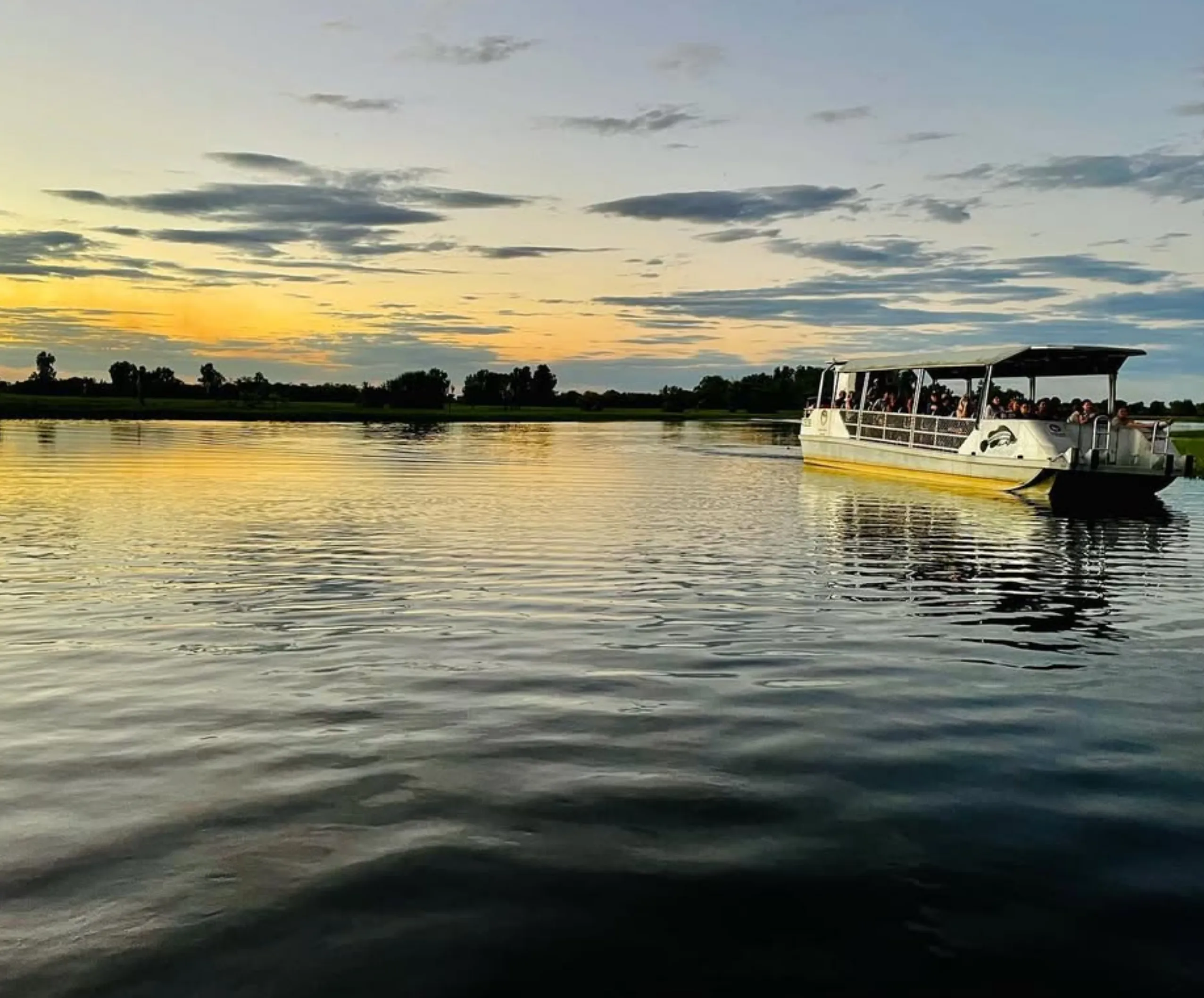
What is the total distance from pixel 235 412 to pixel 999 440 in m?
123

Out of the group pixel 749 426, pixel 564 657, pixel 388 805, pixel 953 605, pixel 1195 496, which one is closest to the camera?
pixel 388 805

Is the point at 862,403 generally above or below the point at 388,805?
above

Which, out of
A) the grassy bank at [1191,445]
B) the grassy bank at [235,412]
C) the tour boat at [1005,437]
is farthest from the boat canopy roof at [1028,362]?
the grassy bank at [235,412]

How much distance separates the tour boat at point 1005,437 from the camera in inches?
1405

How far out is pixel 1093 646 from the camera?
569 inches

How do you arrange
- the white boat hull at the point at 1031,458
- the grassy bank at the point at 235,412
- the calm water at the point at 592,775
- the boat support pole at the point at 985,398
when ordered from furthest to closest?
1. the grassy bank at the point at 235,412
2. the boat support pole at the point at 985,398
3. the white boat hull at the point at 1031,458
4. the calm water at the point at 592,775

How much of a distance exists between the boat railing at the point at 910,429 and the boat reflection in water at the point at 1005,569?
14.3 ft

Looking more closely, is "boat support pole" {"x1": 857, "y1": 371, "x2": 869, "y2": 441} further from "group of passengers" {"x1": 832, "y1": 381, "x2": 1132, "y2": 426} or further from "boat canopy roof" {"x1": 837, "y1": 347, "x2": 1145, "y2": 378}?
"boat canopy roof" {"x1": 837, "y1": 347, "x2": 1145, "y2": 378}

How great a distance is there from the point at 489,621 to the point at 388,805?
24.0 ft

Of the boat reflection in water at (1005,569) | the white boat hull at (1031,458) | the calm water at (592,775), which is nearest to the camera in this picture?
the calm water at (592,775)

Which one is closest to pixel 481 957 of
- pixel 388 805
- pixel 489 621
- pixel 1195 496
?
pixel 388 805

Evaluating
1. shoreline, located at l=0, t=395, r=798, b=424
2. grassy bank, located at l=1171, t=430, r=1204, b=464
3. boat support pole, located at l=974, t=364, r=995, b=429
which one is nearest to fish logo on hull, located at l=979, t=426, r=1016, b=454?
boat support pole, located at l=974, t=364, r=995, b=429

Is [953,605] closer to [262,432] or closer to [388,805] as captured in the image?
[388,805]

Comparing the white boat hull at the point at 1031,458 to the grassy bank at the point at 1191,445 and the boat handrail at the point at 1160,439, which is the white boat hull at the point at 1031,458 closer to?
the boat handrail at the point at 1160,439
